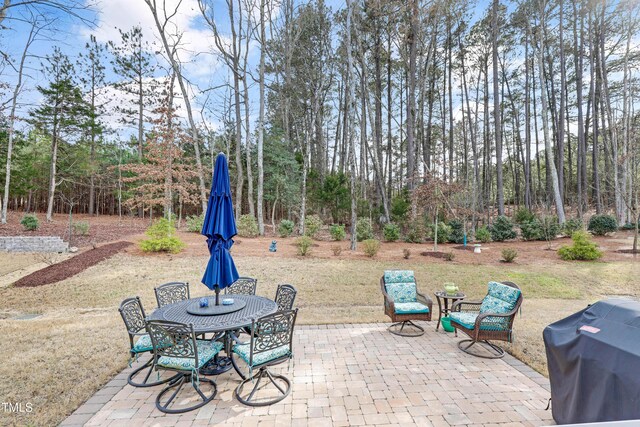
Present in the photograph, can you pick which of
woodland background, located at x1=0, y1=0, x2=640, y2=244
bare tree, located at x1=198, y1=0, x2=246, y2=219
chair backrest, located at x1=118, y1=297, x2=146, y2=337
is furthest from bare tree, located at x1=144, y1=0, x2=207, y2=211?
chair backrest, located at x1=118, y1=297, x2=146, y2=337

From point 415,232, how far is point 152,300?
1099 cm

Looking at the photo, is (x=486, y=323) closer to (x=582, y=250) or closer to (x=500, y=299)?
(x=500, y=299)

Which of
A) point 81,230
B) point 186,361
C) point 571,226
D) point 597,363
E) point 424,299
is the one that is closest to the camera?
point 597,363

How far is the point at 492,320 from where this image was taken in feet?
12.7

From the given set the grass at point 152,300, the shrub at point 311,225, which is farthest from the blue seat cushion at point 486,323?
the shrub at point 311,225

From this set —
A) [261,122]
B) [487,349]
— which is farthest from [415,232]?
[487,349]

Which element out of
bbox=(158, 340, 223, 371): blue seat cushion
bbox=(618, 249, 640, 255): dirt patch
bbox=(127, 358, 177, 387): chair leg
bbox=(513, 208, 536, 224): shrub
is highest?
bbox=(513, 208, 536, 224): shrub

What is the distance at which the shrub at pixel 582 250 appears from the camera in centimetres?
991

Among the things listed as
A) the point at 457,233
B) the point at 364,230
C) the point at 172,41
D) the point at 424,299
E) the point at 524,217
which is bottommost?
the point at 424,299

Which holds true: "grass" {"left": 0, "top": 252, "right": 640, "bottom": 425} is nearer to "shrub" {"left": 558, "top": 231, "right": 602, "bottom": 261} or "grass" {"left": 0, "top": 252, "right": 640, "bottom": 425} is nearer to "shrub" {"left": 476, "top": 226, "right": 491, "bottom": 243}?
"shrub" {"left": 558, "top": 231, "right": 602, "bottom": 261}

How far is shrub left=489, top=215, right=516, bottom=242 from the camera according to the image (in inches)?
547

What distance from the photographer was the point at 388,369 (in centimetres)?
352

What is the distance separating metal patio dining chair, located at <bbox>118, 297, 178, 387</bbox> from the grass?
34 cm

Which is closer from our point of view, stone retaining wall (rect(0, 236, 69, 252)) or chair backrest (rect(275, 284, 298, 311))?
chair backrest (rect(275, 284, 298, 311))
